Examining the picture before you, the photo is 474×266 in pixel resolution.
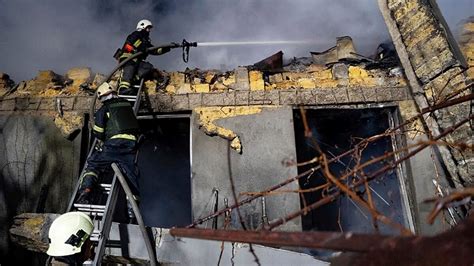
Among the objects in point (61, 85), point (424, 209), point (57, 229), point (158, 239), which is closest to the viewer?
point (57, 229)

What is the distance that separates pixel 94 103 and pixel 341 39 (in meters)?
4.24

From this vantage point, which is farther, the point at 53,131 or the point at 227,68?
the point at 227,68

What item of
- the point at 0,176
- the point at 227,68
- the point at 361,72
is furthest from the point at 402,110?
the point at 0,176

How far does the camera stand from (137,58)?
20.5 feet

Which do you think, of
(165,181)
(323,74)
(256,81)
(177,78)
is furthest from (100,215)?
(165,181)

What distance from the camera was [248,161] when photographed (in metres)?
5.46

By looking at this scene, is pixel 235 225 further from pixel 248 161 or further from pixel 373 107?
pixel 373 107

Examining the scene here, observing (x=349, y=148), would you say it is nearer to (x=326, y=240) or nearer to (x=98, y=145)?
(x=98, y=145)

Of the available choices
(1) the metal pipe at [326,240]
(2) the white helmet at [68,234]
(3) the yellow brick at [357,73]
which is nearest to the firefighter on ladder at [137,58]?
(2) the white helmet at [68,234]

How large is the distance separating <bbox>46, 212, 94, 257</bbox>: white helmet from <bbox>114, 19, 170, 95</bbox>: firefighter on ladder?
2.75 m

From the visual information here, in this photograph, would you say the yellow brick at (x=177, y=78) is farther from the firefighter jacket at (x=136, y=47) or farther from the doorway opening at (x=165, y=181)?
the doorway opening at (x=165, y=181)

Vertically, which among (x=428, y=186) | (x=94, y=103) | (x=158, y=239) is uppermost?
(x=94, y=103)

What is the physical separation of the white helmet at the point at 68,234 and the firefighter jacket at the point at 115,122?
4.58 feet

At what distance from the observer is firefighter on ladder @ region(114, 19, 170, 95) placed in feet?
19.7
